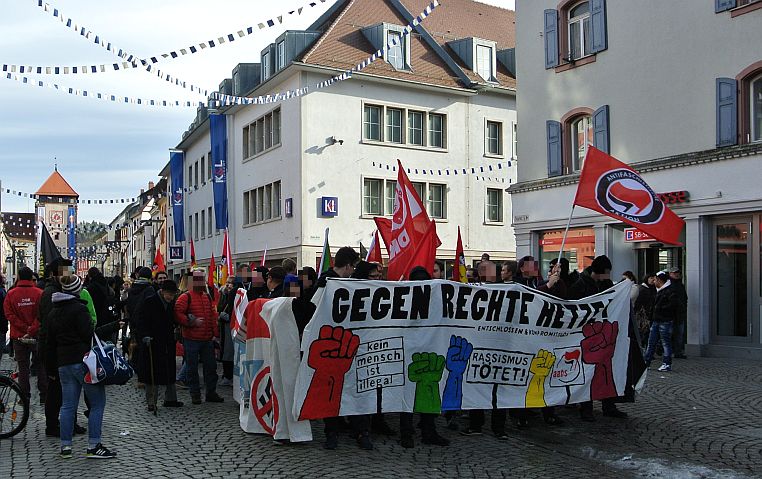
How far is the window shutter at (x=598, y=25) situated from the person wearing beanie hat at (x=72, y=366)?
15.7m

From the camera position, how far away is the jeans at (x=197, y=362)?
37.5 feet

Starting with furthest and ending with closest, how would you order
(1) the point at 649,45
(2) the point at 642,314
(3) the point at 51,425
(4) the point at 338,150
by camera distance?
(4) the point at 338,150 < (1) the point at 649,45 < (2) the point at 642,314 < (3) the point at 51,425

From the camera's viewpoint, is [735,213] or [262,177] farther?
[262,177]

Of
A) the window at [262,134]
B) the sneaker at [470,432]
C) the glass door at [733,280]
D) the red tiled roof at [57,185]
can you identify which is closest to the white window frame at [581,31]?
the glass door at [733,280]

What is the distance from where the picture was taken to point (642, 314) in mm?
16594

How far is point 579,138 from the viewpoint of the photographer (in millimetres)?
21531

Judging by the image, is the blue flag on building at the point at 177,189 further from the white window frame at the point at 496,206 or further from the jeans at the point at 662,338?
the jeans at the point at 662,338

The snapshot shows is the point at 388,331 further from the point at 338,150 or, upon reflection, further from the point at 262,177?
the point at 262,177

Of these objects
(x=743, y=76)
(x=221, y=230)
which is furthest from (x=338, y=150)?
(x=743, y=76)

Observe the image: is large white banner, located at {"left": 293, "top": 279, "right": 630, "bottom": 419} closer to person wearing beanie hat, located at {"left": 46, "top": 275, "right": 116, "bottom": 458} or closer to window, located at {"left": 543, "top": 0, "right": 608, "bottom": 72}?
person wearing beanie hat, located at {"left": 46, "top": 275, "right": 116, "bottom": 458}

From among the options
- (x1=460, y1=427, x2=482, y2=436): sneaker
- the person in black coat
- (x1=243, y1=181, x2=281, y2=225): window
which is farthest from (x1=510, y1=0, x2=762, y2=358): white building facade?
(x1=243, y1=181, x2=281, y2=225): window

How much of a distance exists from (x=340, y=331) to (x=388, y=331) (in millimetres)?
532

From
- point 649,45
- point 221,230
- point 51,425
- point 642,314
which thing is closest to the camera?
point 51,425

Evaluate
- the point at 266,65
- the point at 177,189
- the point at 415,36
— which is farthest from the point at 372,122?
the point at 177,189
